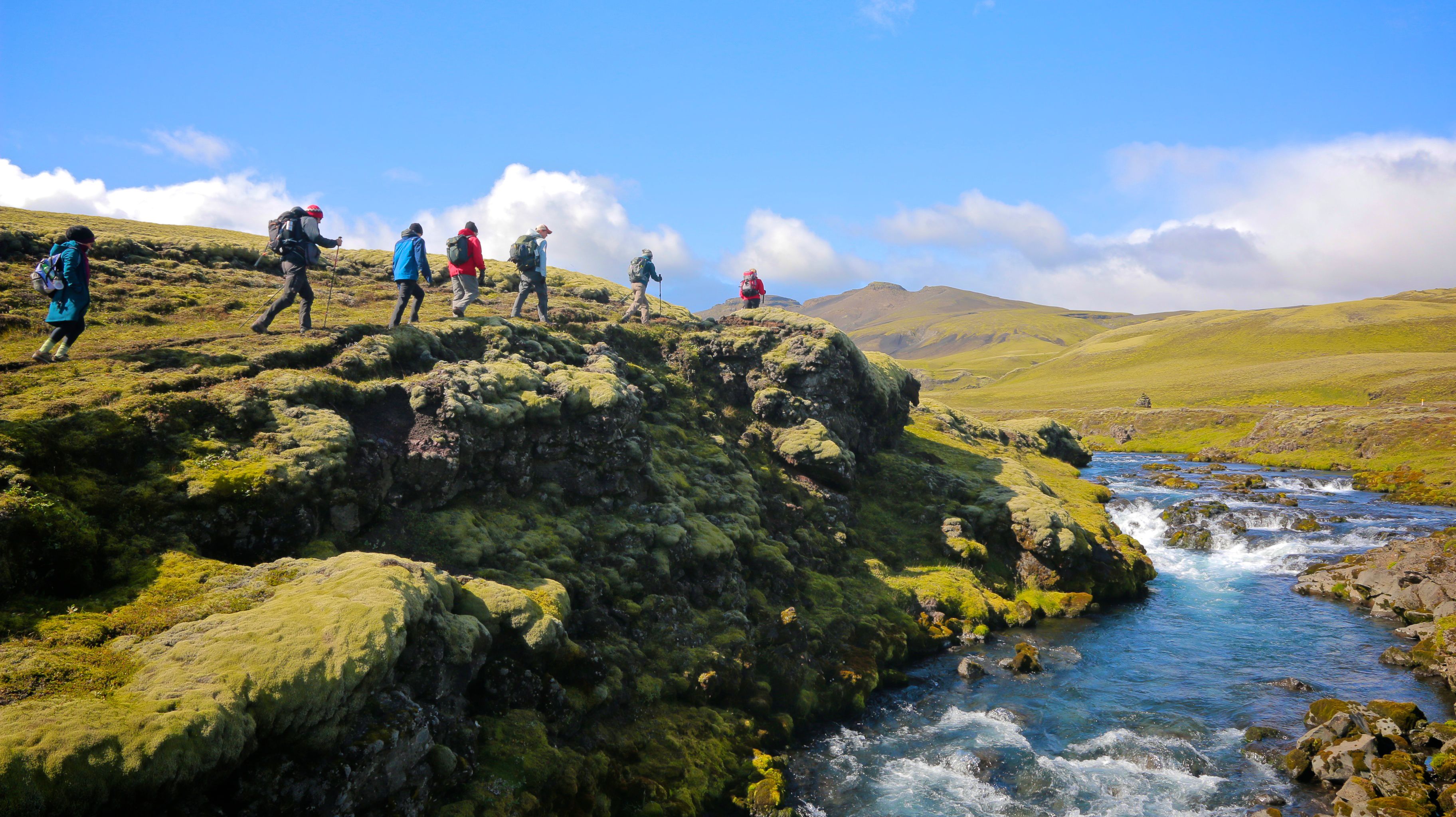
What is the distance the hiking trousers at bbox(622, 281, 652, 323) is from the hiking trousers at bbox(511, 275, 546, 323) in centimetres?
624

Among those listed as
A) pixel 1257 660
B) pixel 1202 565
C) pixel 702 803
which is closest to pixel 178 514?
pixel 702 803

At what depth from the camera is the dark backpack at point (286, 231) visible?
74.8 ft

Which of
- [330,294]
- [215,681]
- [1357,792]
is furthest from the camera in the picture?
[330,294]

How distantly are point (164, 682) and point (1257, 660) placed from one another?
35042 millimetres

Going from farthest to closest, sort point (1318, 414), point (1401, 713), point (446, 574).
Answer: point (1318, 414), point (1401, 713), point (446, 574)

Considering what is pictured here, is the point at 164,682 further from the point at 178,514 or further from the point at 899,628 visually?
the point at 899,628

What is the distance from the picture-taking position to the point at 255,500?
54.8 feet

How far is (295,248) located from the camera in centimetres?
2302

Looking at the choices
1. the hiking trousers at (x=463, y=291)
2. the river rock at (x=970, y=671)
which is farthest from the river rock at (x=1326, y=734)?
the hiking trousers at (x=463, y=291)

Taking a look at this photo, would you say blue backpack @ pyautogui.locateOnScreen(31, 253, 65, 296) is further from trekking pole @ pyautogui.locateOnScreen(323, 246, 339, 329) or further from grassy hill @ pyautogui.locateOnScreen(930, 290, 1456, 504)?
grassy hill @ pyautogui.locateOnScreen(930, 290, 1456, 504)

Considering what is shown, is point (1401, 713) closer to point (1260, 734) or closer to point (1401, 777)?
point (1260, 734)

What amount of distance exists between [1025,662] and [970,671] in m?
2.30

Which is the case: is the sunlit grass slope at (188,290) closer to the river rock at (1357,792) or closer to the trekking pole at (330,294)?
the trekking pole at (330,294)

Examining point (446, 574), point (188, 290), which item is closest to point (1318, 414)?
point (446, 574)
